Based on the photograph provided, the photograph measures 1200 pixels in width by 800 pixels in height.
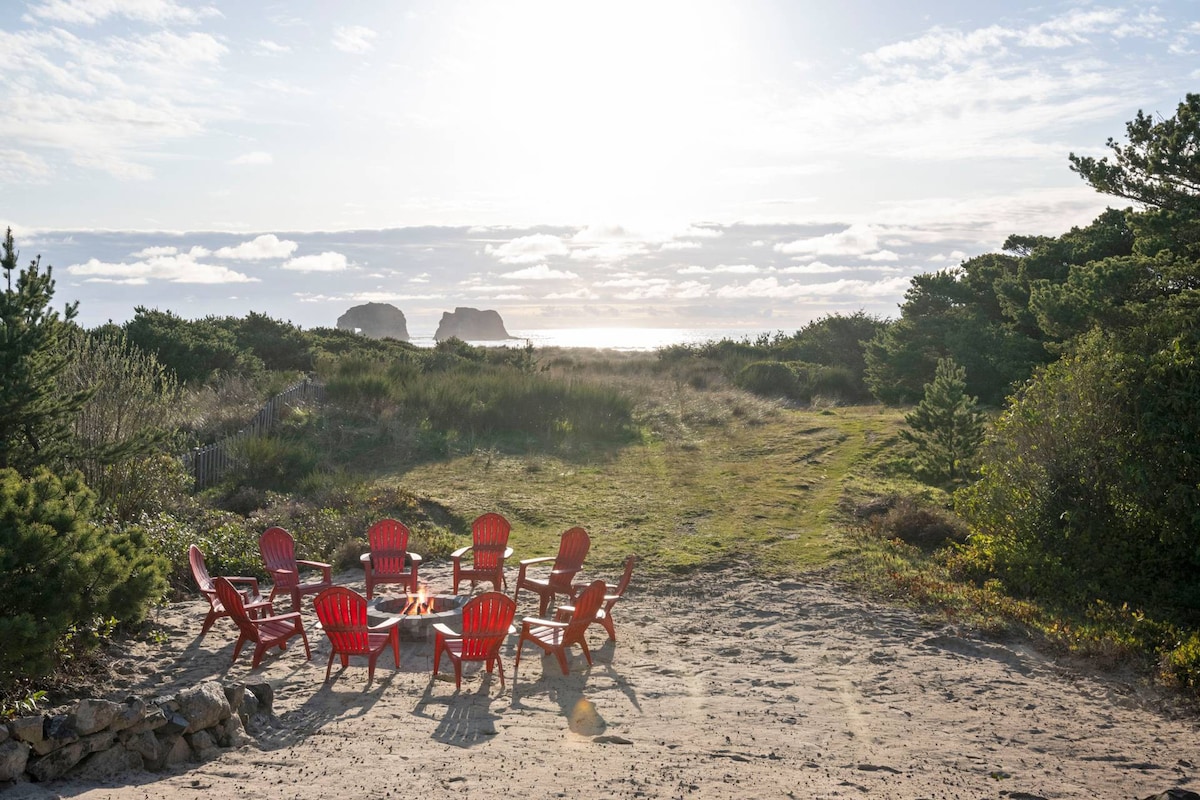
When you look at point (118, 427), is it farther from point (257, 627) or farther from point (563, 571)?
point (563, 571)

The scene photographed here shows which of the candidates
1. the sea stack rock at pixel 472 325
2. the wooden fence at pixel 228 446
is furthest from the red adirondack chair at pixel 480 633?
the sea stack rock at pixel 472 325

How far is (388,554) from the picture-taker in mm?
9820

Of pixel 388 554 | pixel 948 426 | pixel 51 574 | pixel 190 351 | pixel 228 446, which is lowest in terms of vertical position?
pixel 388 554

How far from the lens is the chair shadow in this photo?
5.91m

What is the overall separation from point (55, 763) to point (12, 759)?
24cm

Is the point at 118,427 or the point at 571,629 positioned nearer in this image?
the point at 571,629

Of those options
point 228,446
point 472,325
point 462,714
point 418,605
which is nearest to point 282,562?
point 418,605

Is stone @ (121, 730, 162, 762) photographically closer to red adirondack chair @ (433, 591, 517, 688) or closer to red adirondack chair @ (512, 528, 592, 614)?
red adirondack chair @ (433, 591, 517, 688)

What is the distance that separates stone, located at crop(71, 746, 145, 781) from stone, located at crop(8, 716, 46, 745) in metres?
0.28

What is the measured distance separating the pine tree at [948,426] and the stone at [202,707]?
12.3m

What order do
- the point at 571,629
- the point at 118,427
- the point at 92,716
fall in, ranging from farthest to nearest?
1. the point at 118,427
2. the point at 571,629
3. the point at 92,716

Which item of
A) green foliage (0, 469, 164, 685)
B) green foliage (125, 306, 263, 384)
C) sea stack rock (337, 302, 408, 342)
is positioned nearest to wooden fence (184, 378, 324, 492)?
green foliage (125, 306, 263, 384)

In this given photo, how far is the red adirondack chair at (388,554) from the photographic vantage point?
9461 mm

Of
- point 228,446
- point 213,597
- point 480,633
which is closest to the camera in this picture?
point 480,633
